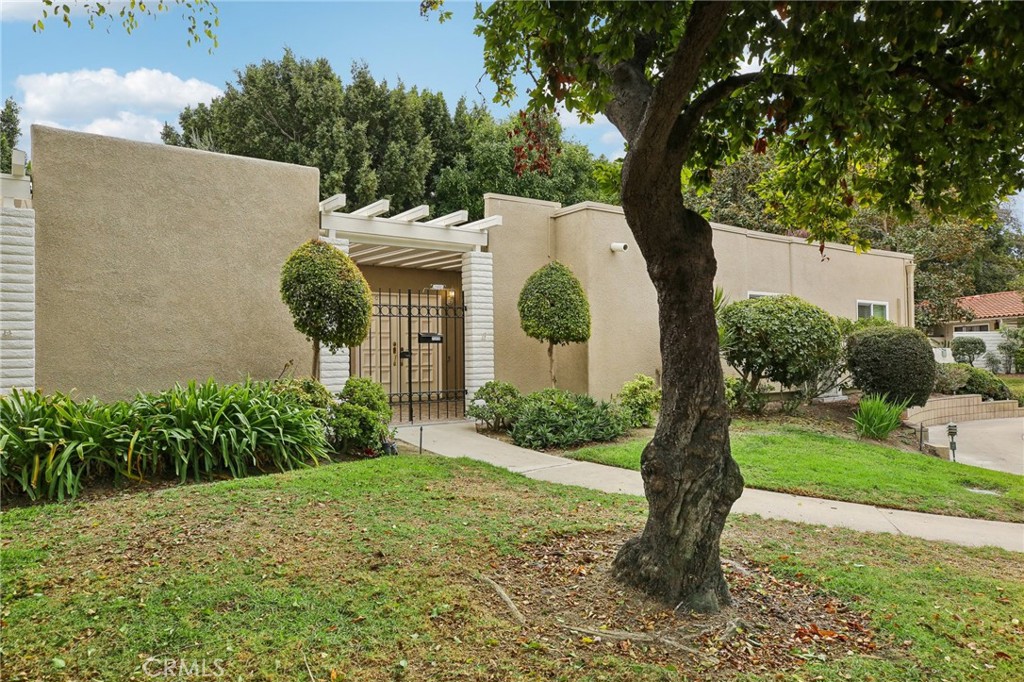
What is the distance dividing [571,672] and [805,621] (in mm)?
1474

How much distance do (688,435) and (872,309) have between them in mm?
17139

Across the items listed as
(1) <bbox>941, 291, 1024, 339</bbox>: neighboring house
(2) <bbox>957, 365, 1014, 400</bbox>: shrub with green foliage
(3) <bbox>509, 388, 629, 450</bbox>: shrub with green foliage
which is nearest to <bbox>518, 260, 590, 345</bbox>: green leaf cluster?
(3) <bbox>509, 388, 629, 450</bbox>: shrub with green foliage

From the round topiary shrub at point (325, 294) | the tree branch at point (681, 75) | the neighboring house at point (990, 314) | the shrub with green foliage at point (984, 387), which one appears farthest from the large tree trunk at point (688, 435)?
the neighboring house at point (990, 314)

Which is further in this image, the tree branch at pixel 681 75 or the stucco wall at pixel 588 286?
the stucco wall at pixel 588 286

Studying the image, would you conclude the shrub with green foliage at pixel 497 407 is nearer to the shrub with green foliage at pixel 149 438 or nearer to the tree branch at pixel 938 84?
the shrub with green foliage at pixel 149 438

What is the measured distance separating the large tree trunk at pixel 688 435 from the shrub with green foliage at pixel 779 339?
8.14 m

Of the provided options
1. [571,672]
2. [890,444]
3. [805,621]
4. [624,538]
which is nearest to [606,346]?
[890,444]

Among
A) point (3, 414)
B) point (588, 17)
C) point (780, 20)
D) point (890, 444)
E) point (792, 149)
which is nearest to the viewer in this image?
point (588, 17)

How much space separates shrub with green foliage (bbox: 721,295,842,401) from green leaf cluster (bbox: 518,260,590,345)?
8.91 ft

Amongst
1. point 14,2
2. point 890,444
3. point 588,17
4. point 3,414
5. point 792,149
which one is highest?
point 14,2

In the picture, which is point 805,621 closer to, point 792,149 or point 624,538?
point 624,538

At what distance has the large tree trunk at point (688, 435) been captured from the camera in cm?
354

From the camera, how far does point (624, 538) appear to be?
4.62 m

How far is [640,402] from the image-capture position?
10453 mm
